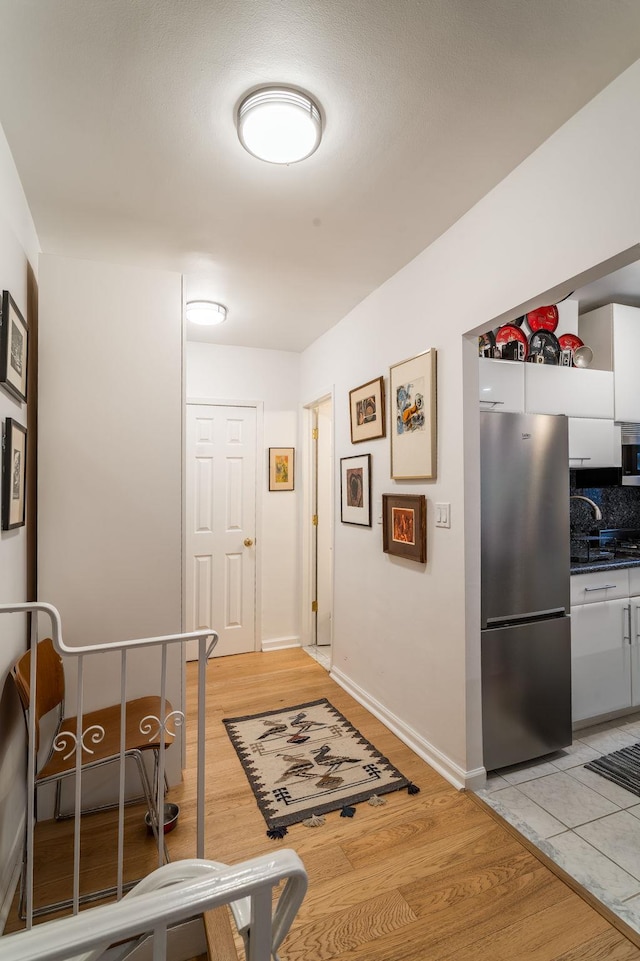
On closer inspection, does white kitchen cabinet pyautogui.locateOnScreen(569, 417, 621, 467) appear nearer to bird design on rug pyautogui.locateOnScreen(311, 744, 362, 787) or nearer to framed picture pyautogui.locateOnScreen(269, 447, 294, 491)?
bird design on rug pyautogui.locateOnScreen(311, 744, 362, 787)

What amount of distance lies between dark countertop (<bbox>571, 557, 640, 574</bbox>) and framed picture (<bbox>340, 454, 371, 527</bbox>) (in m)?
1.20

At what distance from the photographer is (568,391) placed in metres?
2.73

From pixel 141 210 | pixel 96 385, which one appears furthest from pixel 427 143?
pixel 96 385

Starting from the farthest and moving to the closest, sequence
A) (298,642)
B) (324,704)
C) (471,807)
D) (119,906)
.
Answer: (298,642), (324,704), (471,807), (119,906)

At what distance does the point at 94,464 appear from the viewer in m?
2.12

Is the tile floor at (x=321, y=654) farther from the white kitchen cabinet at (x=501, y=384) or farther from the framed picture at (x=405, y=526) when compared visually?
the white kitchen cabinet at (x=501, y=384)

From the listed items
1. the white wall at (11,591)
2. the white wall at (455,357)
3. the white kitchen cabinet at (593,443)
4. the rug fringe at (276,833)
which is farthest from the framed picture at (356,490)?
the white wall at (11,591)

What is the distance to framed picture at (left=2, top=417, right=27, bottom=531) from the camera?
1617 mm

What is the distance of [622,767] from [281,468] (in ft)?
9.96

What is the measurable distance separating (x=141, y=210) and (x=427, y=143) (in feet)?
4.14

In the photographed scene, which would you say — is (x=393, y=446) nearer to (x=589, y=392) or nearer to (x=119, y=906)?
(x=589, y=392)

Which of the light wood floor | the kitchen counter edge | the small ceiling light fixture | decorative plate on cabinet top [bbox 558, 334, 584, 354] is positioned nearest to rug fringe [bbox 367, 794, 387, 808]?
the light wood floor

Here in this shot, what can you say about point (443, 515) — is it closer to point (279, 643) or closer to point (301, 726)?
point (301, 726)

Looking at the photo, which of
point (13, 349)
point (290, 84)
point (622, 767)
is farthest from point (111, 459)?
point (622, 767)
